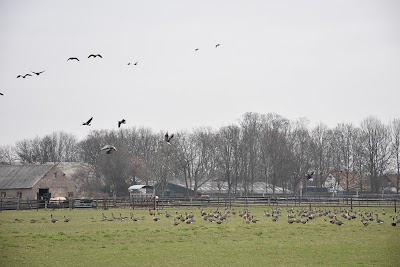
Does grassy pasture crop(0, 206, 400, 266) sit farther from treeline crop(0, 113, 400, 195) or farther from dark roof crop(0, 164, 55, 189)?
treeline crop(0, 113, 400, 195)

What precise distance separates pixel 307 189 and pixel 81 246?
290ft

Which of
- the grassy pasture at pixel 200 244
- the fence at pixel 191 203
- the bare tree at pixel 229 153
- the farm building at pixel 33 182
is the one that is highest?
the bare tree at pixel 229 153

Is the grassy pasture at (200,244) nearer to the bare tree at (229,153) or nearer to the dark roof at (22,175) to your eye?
the dark roof at (22,175)

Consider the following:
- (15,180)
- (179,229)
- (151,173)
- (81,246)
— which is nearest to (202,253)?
(81,246)

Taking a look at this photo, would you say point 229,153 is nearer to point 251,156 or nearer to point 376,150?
point 251,156

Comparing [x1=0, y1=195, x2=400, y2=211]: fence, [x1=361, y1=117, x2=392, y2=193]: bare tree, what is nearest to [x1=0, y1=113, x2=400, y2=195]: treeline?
[x1=361, y1=117, x2=392, y2=193]: bare tree

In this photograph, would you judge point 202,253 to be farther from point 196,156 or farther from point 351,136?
point 196,156

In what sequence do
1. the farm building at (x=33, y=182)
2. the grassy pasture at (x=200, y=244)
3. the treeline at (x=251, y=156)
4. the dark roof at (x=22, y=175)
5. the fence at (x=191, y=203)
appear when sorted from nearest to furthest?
the grassy pasture at (x=200, y=244) < the fence at (x=191, y=203) < the farm building at (x=33, y=182) < the dark roof at (x=22, y=175) < the treeline at (x=251, y=156)

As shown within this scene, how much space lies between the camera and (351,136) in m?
108

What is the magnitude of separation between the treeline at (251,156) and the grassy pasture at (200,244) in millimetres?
59066

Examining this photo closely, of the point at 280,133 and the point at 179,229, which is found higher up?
A: the point at 280,133

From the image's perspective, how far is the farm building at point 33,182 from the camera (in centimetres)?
7862

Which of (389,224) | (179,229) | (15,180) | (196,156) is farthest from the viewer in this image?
(196,156)

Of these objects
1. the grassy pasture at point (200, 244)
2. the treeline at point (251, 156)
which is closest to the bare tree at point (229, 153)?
the treeline at point (251, 156)
